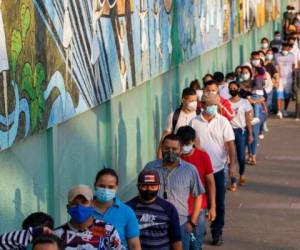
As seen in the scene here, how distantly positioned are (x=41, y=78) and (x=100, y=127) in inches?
140

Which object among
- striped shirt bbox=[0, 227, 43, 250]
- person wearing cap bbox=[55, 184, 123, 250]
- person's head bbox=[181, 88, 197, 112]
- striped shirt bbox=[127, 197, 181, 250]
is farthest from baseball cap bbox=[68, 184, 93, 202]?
person's head bbox=[181, 88, 197, 112]

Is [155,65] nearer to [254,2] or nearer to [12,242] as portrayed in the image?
[12,242]

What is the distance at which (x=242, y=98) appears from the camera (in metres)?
18.8

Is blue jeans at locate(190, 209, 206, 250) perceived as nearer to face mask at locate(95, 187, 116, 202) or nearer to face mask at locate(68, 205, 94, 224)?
face mask at locate(95, 187, 116, 202)

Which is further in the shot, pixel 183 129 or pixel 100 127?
pixel 100 127

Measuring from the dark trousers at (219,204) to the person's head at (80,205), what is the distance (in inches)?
207

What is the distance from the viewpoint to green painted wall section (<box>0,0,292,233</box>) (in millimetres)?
10617

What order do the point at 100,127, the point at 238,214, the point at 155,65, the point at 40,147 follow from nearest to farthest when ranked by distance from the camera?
1. the point at 40,147
2. the point at 100,127
3. the point at 238,214
4. the point at 155,65

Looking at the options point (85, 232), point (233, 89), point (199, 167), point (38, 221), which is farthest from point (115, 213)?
point (233, 89)

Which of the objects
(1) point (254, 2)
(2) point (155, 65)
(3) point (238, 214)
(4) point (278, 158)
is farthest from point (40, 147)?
Answer: (1) point (254, 2)

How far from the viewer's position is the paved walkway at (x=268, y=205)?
571 inches

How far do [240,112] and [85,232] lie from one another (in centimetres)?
1013

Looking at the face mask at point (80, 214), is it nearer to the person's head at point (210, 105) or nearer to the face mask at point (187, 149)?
the face mask at point (187, 149)

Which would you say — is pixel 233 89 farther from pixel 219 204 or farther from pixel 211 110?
pixel 219 204
